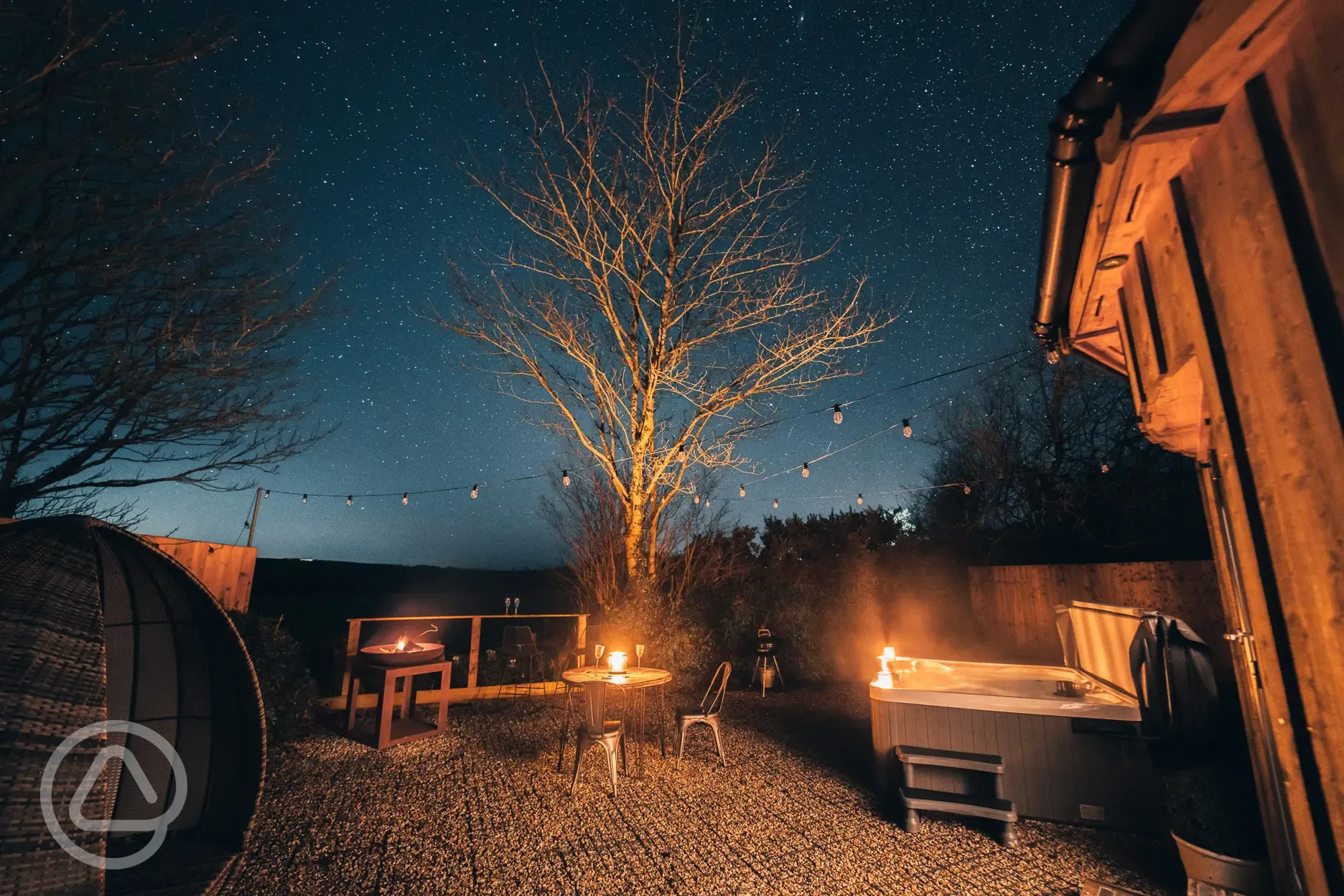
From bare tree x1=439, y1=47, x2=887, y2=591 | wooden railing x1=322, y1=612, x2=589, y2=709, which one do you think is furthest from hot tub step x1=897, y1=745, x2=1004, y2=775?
bare tree x1=439, y1=47, x2=887, y2=591

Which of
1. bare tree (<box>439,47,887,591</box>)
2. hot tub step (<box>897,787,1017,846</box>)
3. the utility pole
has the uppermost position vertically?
bare tree (<box>439,47,887,591</box>)

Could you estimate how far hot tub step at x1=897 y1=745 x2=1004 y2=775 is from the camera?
3455mm

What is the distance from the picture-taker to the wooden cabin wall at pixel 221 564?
5.45 m

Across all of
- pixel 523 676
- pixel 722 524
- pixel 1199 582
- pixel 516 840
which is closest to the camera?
pixel 516 840

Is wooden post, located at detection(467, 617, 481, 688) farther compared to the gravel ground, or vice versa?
wooden post, located at detection(467, 617, 481, 688)

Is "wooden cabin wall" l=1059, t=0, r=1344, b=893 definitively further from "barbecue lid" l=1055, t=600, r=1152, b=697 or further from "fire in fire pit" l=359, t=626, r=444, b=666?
"fire in fire pit" l=359, t=626, r=444, b=666

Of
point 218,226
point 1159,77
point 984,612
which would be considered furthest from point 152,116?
point 984,612

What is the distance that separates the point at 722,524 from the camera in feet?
28.8

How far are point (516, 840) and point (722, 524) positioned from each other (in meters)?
5.97

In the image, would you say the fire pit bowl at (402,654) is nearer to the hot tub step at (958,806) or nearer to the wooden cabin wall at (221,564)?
the wooden cabin wall at (221,564)

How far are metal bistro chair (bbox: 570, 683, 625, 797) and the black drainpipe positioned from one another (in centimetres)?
411

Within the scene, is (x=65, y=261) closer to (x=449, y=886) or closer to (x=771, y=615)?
(x=449, y=886)

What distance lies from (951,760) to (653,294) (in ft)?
23.2

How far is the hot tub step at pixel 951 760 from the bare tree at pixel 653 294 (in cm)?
477
